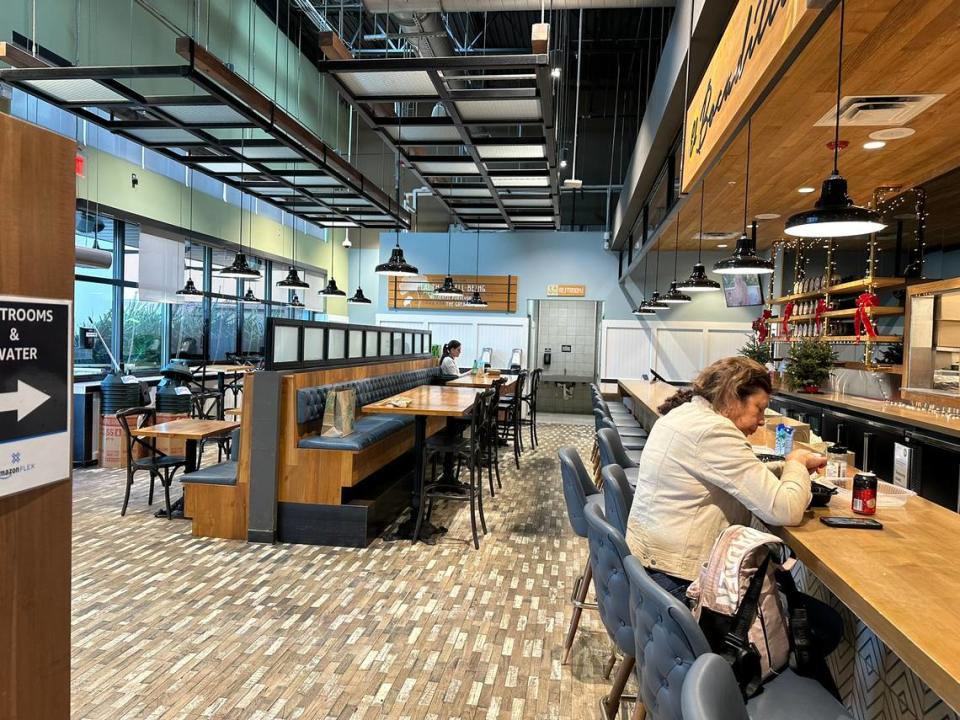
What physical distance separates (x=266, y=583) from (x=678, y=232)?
7.64m

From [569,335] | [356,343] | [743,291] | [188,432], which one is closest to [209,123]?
[356,343]

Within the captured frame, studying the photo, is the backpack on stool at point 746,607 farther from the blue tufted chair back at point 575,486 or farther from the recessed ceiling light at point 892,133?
the recessed ceiling light at point 892,133

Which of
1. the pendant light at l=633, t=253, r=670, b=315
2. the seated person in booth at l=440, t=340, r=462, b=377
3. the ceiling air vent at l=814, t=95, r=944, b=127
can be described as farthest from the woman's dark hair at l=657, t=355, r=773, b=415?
the seated person in booth at l=440, t=340, r=462, b=377

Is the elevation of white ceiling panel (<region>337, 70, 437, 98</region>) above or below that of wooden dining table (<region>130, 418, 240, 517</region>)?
above

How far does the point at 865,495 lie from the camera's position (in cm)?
210

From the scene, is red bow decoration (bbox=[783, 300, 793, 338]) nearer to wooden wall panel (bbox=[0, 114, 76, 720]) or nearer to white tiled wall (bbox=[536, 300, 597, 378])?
white tiled wall (bbox=[536, 300, 597, 378])

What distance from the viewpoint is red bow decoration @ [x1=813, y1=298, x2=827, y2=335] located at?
803cm

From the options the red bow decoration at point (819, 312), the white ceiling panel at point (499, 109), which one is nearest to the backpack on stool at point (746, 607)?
the white ceiling panel at point (499, 109)

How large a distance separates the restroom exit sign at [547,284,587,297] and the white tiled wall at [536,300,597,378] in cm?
97

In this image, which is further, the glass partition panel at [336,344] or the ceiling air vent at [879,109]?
the glass partition panel at [336,344]

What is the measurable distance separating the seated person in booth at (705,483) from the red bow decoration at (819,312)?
22.2 feet

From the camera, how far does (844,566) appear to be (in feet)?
5.22

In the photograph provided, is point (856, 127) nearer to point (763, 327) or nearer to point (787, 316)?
point (787, 316)

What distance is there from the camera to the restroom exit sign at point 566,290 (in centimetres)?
1270
